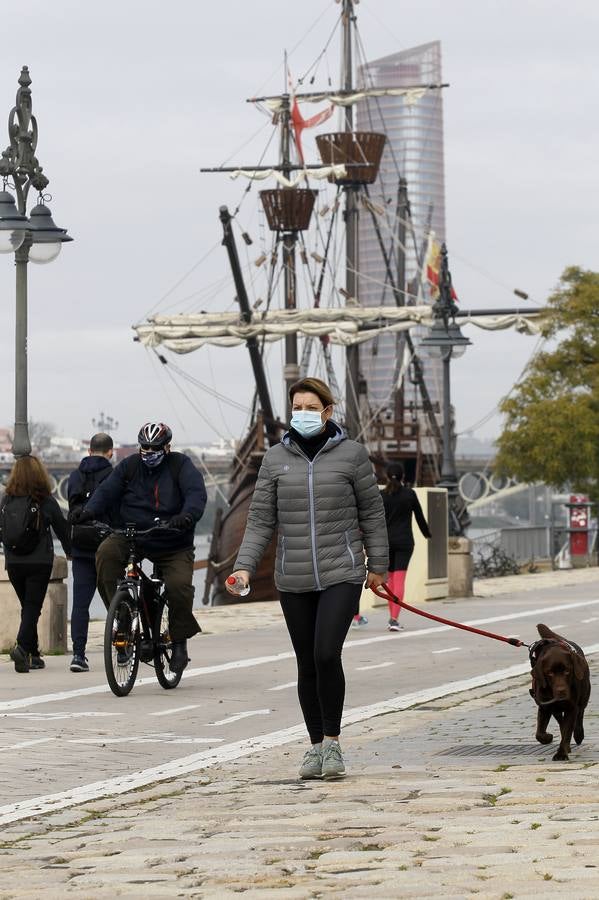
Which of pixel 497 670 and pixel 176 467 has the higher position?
pixel 176 467

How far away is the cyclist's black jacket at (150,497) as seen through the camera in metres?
12.2

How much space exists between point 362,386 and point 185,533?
180 ft

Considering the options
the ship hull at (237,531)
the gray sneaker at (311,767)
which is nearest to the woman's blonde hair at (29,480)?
the gray sneaker at (311,767)

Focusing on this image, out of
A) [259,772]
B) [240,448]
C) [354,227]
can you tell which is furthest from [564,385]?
[259,772]

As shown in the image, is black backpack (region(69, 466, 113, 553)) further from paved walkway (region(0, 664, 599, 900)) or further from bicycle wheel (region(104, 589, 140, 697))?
paved walkway (region(0, 664, 599, 900))

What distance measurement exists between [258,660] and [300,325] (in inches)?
1824

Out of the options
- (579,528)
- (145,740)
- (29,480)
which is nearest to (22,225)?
(29,480)

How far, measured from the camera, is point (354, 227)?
66.8m

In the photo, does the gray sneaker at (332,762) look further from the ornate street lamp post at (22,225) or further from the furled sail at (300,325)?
the furled sail at (300,325)

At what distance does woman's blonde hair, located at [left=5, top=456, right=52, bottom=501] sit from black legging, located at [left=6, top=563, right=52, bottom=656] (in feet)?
1.76

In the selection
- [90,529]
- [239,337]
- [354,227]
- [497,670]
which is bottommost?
[497,670]

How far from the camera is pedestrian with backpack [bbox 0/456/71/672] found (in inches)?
541

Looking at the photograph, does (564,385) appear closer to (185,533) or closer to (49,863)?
(185,533)

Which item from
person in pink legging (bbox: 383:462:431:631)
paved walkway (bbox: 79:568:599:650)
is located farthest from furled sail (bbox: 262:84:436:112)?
person in pink legging (bbox: 383:462:431:631)
